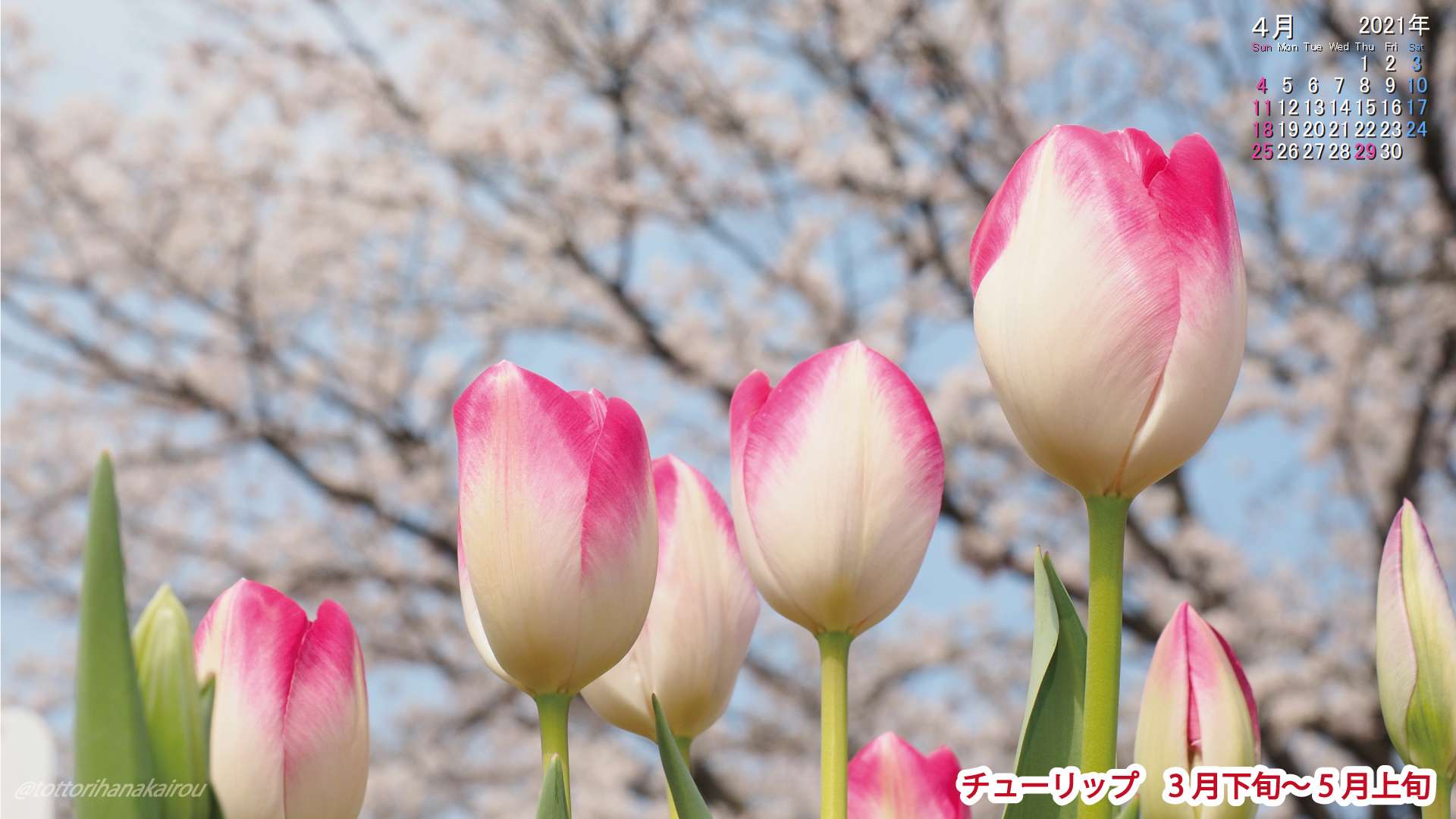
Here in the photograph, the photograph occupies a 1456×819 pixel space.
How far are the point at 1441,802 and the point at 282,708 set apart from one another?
27cm

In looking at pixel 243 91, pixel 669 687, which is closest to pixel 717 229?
pixel 243 91

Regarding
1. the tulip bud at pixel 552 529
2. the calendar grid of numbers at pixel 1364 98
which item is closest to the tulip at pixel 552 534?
the tulip bud at pixel 552 529

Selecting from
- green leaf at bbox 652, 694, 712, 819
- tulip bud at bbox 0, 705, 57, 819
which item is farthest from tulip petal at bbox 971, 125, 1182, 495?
tulip bud at bbox 0, 705, 57, 819

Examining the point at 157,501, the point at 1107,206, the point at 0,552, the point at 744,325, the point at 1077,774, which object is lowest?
the point at 1077,774

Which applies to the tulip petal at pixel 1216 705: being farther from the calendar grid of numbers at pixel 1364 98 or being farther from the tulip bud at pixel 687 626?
the calendar grid of numbers at pixel 1364 98

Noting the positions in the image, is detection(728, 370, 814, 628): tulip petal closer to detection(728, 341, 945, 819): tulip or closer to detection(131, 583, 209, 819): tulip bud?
detection(728, 341, 945, 819): tulip

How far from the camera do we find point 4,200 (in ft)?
11.0

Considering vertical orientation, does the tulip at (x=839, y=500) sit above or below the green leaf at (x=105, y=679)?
above

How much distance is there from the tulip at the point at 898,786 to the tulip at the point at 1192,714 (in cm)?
5

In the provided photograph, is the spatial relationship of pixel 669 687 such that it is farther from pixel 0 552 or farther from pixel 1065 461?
pixel 0 552

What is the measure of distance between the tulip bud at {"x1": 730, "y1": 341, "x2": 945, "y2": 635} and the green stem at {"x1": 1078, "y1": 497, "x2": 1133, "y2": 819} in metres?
0.04

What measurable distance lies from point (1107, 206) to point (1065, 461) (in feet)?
0.19

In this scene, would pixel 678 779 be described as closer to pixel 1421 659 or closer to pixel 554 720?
pixel 554 720

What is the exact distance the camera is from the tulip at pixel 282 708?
0.85 ft
